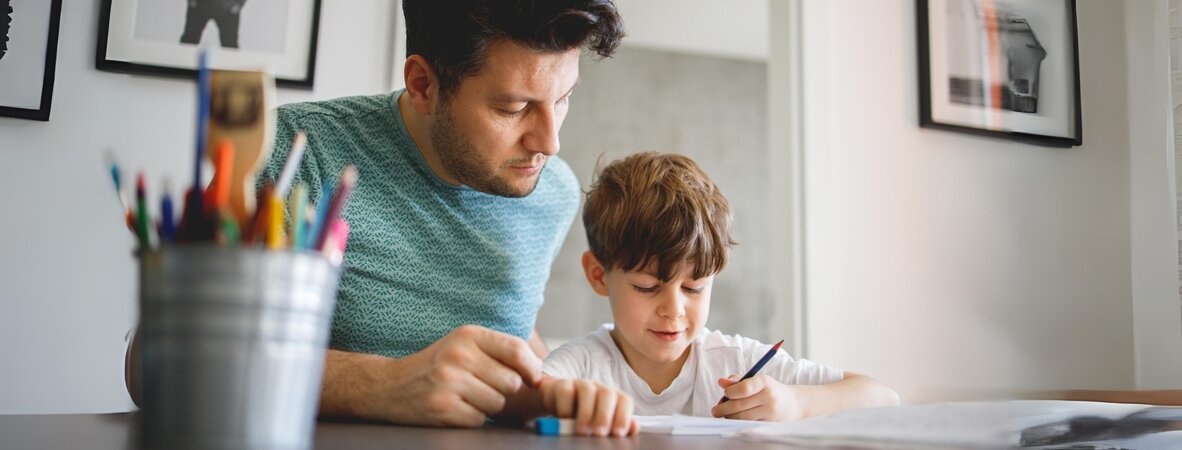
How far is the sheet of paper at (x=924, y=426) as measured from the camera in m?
0.61

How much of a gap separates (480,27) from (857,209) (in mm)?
1414

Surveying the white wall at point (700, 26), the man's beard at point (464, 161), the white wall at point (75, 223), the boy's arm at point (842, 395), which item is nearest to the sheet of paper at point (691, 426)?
the boy's arm at point (842, 395)

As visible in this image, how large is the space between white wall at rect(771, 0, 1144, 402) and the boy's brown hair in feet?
3.25

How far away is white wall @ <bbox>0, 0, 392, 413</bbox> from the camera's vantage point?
1866 millimetres

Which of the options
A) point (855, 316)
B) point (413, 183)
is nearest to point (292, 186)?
point (413, 183)

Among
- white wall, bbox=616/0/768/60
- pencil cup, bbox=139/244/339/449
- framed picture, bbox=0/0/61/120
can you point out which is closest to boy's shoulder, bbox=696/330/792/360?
pencil cup, bbox=139/244/339/449

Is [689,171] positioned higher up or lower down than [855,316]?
higher up

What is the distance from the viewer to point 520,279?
147 cm

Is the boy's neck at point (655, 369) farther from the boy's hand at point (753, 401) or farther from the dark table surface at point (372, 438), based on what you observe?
the dark table surface at point (372, 438)

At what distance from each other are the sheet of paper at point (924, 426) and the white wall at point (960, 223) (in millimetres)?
1614

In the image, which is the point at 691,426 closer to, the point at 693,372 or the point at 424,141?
the point at 693,372

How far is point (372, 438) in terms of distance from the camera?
632 millimetres

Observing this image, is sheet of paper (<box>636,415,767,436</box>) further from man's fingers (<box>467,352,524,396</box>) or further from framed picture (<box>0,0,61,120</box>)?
framed picture (<box>0,0,61,120</box>)

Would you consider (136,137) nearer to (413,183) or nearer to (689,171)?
(413,183)
